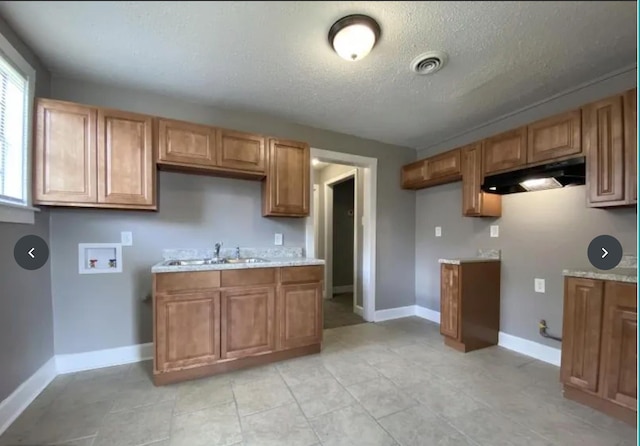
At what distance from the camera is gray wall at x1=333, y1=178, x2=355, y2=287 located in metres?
5.52

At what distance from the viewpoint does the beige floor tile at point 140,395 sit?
5.79ft

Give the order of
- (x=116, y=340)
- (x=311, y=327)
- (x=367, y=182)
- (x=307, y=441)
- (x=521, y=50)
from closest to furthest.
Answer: (x=307, y=441) → (x=521, y=50) → (x=116, y=340) → (x=311, y=327) → (x=367, y=182)

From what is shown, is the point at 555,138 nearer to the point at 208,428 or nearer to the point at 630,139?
the point at 630,139

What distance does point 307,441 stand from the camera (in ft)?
4.76

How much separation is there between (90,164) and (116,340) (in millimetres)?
1487

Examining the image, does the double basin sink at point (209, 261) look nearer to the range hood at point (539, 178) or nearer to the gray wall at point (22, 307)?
the gray wall at point (22, 307)

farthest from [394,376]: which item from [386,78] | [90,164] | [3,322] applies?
[90,164]

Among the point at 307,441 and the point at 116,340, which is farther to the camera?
the point at 116,340

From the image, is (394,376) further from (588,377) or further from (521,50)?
(521,50)

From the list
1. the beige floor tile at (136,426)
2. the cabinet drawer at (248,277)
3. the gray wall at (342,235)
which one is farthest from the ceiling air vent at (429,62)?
the gray wall at (342,235)

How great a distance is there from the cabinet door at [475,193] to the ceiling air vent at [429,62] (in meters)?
1.16

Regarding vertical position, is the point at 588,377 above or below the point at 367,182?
below

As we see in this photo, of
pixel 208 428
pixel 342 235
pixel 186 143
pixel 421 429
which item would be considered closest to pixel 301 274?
pixel 208 428

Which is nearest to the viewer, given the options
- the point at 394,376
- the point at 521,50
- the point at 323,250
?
the point at 521,50
